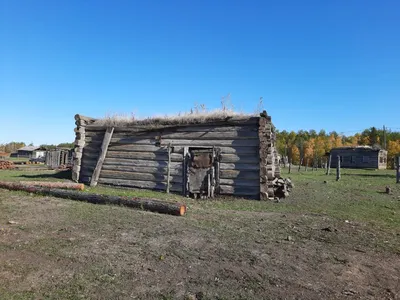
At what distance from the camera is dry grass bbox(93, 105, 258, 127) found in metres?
13.9

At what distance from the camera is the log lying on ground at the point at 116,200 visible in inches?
362

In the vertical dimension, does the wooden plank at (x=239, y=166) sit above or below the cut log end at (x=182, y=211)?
above

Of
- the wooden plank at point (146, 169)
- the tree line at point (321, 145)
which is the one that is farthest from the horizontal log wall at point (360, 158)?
the wooden plank at point (146, 169)

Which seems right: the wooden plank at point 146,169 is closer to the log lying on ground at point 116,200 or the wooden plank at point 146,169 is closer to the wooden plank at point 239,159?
the wooden plank at point 239,159

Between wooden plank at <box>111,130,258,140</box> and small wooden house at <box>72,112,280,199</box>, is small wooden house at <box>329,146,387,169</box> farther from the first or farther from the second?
wooden plank at <box>111,130,258,140</box>

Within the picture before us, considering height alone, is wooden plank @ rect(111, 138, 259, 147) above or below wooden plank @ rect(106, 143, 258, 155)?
above

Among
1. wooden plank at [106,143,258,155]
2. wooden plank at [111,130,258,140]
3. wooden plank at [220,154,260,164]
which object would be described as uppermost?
wooden plank at [111,130,258,140]

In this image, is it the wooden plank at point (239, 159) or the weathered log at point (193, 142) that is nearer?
the wooden plank at point (239, 159)

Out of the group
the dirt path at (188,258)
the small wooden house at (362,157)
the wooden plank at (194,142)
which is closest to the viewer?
the dirt path at (188,258)

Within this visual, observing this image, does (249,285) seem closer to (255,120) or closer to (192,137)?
(255,120)

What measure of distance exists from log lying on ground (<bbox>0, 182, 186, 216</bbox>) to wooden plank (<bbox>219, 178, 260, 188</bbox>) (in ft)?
14.5

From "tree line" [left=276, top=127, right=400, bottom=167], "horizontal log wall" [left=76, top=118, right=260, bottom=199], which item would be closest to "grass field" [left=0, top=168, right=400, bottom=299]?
"horizontal log wall" [left=76, top=118, right=260, bottom=199]

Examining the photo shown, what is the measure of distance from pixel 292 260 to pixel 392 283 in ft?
4.93

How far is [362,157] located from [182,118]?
47262 millimetres
